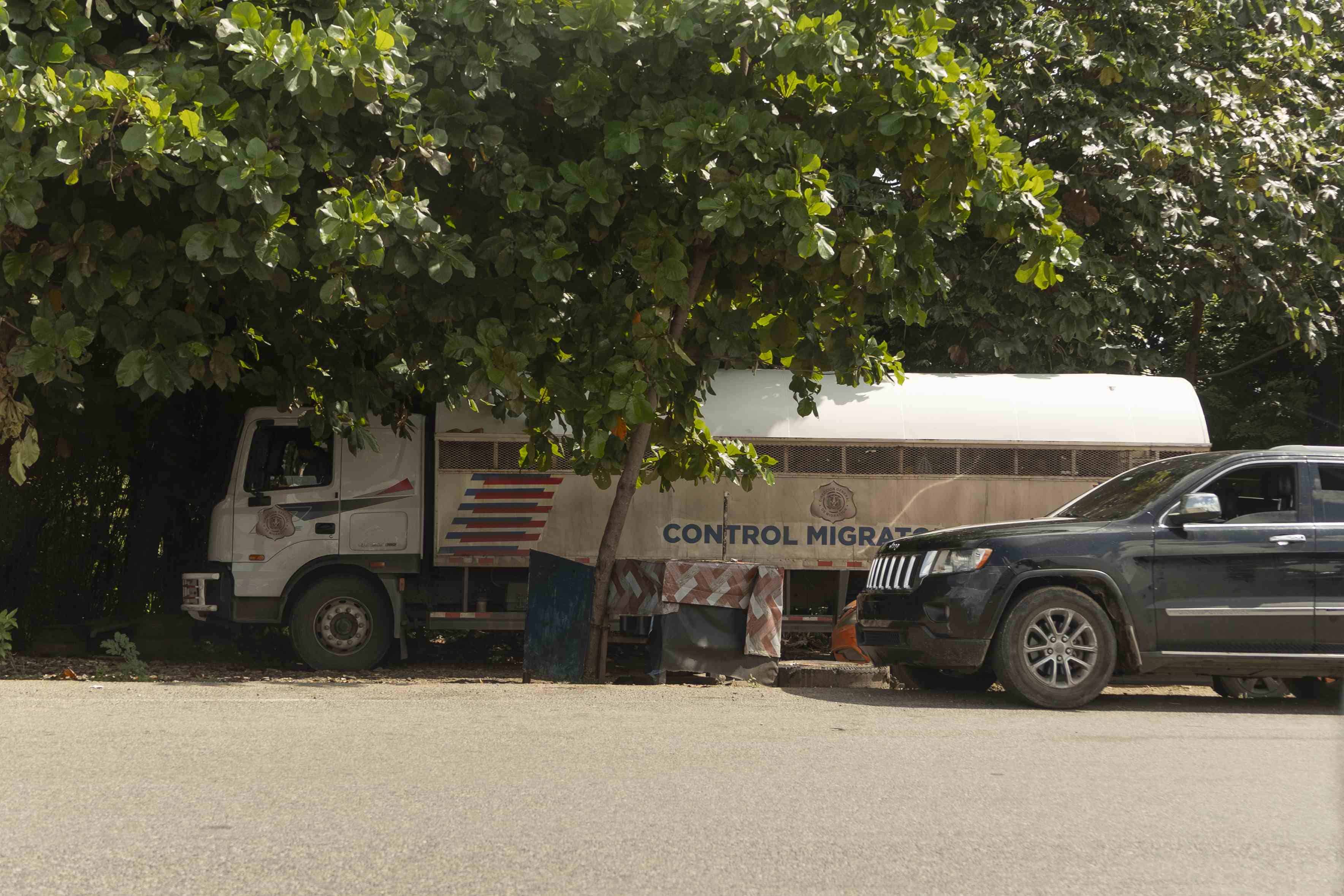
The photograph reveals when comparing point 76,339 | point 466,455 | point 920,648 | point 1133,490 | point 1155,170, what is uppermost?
point 1155,170

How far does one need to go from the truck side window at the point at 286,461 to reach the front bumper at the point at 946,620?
21.8ft

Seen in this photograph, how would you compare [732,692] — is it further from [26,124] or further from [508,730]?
[26,124]

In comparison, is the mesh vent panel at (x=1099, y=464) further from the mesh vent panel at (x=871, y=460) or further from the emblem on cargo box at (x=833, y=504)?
the emblem on cargo box at (x=833, y=504)

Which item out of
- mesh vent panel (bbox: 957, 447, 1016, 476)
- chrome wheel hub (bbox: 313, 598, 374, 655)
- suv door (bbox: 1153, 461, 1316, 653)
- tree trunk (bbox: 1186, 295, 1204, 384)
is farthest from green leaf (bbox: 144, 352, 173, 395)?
tree trunk (bbox: 1186, 295, 1204, 384)

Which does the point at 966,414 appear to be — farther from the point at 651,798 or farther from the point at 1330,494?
the point at 651,798

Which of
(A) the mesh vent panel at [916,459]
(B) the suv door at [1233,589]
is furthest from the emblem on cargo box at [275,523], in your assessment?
(B) the suv door at [1233,589]

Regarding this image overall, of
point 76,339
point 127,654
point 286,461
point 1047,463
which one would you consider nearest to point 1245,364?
point 1047,463

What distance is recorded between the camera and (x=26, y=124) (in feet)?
26.7

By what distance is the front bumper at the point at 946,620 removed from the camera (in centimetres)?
914

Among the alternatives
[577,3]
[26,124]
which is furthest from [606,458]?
[26,124]

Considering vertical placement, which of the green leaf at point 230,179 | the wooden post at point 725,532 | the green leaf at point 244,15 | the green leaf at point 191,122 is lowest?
the wooden post at point 725,532

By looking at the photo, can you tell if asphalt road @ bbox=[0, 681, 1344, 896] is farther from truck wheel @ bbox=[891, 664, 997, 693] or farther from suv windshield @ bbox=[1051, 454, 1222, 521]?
suv windshield @ bbox=[1051, 454, 1222, 521]

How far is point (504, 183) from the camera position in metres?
9.67

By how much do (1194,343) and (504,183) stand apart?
1199 centimetres
